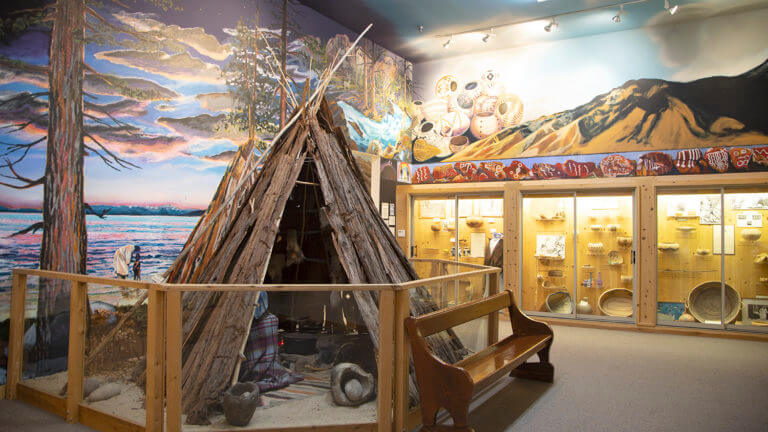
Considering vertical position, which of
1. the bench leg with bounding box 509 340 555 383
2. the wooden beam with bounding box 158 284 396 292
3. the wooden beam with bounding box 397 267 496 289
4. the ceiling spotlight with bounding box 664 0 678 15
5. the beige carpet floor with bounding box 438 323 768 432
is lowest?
the beige carpet floor with bounding box 438 323 768 432

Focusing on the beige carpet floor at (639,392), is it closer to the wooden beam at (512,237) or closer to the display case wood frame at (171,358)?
the display case wood frame at (171,358)

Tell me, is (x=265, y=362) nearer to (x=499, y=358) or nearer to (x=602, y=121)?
(x=499, y=358)

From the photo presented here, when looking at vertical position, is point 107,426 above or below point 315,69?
below

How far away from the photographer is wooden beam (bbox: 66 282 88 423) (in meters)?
3.40

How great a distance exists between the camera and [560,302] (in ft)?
26.2

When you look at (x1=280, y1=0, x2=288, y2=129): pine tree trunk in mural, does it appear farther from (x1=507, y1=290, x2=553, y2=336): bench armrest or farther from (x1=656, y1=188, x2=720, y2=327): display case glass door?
(x1=656, y1=188, x2=720, y2=327): display case glass door

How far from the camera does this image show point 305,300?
3053mm

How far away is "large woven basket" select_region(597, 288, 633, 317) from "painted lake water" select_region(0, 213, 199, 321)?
599 centimetres

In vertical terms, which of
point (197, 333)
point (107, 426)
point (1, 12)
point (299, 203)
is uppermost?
point (1, 12)

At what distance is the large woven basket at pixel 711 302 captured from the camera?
6996 millimetres

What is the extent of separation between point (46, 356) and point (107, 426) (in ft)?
3.26

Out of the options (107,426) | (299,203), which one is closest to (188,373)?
(107,426)

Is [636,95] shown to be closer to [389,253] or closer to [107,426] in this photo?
[389,253]

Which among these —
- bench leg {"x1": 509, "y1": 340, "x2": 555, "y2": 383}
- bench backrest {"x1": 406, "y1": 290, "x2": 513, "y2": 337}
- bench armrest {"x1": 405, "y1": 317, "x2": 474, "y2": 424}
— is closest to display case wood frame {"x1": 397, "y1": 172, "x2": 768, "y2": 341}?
bench leg {"x1": 509, "y1": 340, "x2": 555, "y2": 383}
